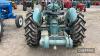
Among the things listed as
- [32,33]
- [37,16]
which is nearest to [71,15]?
[37,16]

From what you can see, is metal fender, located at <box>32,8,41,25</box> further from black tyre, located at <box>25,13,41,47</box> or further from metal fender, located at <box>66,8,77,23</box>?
metal fender, located at <box>66,8,77,23</box>

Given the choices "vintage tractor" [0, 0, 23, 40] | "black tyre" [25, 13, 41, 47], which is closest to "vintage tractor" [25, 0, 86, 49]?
"black tyre" [25, 13, 41, 47]

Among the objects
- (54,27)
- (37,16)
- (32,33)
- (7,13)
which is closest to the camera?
(32,33)

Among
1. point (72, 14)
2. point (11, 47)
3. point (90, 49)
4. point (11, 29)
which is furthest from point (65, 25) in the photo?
point (11, 29)

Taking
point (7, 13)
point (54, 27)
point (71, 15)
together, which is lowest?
point (7, 13)

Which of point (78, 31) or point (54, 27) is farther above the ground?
point (54, 27)

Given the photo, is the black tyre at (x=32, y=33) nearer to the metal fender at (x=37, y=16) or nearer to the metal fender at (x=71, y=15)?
the metal fender at (x=37, y=16)

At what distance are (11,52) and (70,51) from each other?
1.87m

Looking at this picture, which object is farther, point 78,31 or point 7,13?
point 7,13

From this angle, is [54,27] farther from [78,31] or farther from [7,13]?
[7,13]

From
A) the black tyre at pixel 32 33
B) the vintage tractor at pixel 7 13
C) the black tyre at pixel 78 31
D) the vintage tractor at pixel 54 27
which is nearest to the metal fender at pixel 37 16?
the vintage tractor at pixel 54 27

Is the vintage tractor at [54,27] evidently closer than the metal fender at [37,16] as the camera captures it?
Yes

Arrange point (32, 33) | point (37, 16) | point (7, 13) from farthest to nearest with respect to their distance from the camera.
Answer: point (7, 13) → point (37, 16) → point (32, 33)

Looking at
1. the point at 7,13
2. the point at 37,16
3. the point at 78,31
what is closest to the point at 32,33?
the point at 37,16
